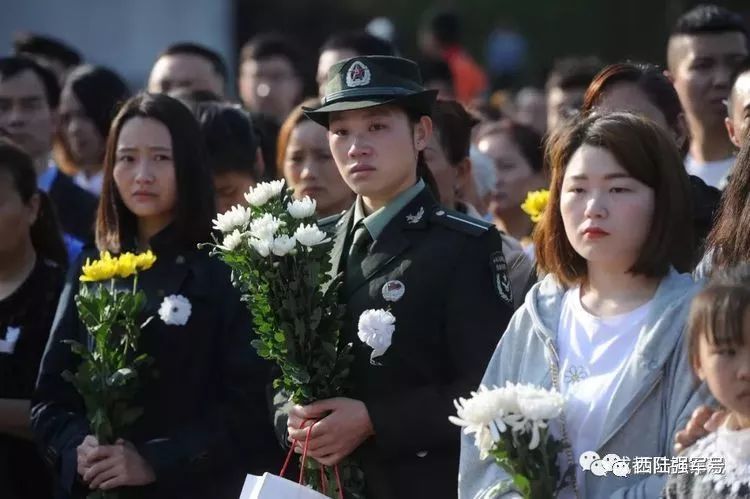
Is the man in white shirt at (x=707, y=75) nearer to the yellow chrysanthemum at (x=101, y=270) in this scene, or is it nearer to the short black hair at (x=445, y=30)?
the yellow chrysanthemum at (x=101, y=270)

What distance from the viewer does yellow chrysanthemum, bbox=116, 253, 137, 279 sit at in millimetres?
5016

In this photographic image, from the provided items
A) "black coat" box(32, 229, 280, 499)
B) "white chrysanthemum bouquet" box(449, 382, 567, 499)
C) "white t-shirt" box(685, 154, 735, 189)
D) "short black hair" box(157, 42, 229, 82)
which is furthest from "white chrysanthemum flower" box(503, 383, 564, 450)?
"short black hair" box(157, 42, 229, 82)

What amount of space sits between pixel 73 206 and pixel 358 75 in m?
2.89

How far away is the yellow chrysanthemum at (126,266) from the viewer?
16.5 feet

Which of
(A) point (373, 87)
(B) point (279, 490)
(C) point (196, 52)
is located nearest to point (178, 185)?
(A) point (373, 87)

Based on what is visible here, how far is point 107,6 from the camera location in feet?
60.1

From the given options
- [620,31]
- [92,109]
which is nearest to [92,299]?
[92,109]

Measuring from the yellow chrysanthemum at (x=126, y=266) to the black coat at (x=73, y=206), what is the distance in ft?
7.11

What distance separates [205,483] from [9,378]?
100 cm

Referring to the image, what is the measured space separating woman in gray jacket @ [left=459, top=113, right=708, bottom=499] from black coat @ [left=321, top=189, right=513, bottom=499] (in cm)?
34

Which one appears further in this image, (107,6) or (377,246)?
(107,6)

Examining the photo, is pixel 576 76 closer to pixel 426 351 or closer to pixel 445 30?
pixel 426 351

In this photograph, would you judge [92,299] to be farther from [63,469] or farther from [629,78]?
[629,78]

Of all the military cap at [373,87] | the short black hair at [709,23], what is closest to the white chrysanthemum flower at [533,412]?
the military cap at [373,87]
